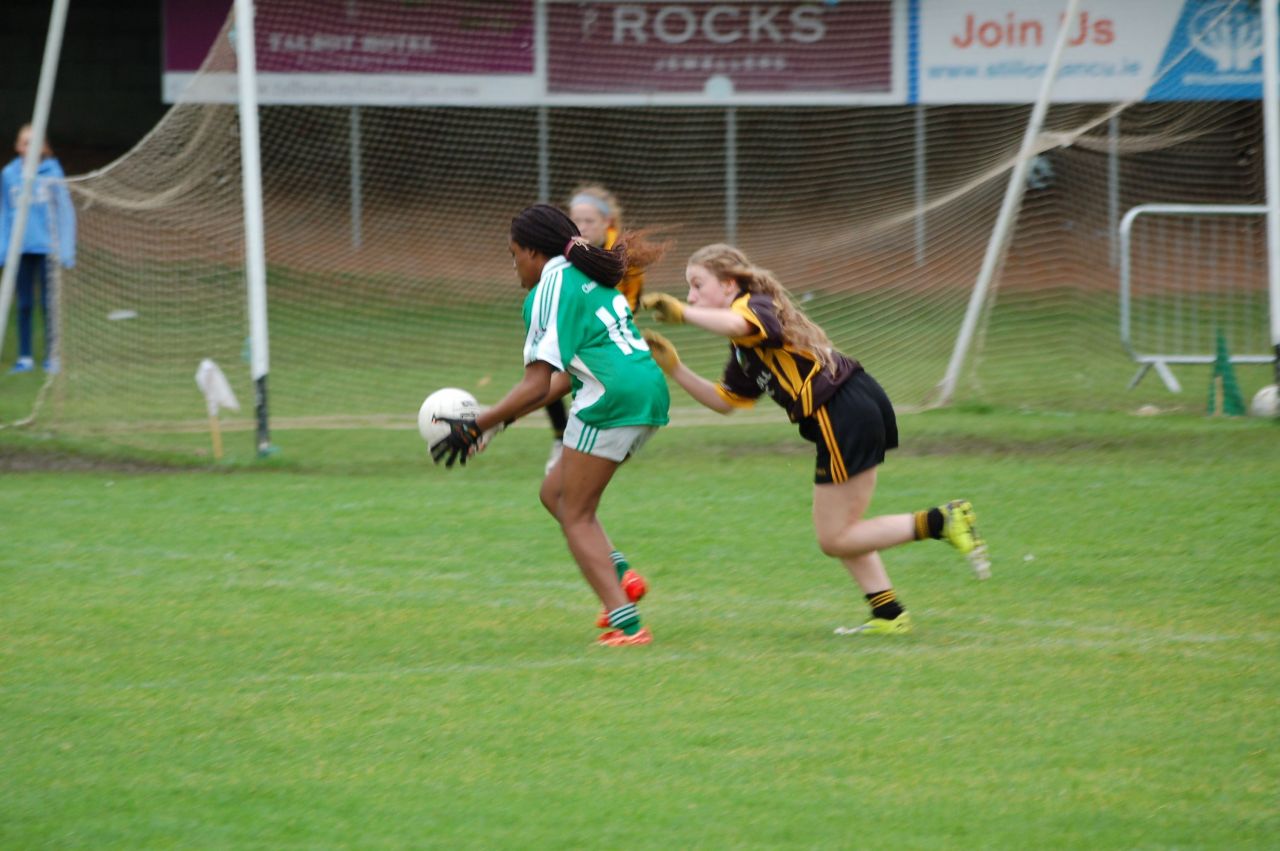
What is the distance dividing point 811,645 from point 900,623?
1.34 ft

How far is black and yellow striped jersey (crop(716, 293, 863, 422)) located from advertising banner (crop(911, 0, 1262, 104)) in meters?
10.3

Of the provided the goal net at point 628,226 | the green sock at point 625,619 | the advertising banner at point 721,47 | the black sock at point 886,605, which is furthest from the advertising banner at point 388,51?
the black sock at point 886,605

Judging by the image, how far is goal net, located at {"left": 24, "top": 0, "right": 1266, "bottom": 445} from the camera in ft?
43.0

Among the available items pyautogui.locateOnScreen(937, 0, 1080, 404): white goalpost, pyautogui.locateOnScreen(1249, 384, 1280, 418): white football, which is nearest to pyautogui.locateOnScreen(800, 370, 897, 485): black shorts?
pyautogui.locateOnScreen(937, 0, 1080, 404): white goalpost

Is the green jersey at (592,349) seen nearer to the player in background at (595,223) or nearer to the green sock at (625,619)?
the green sock at (625,619)

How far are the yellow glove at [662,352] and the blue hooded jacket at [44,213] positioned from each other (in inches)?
285

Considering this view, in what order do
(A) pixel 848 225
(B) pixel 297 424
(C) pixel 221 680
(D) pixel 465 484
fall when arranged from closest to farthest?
(C) pixel 221 680
(D) pixel 465 484
(B) pixel 297 424
(A) pixel 848 225

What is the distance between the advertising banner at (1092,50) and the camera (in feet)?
52.6

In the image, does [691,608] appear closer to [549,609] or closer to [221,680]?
[549,609]

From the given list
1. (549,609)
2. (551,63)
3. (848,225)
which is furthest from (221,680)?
(551,63)

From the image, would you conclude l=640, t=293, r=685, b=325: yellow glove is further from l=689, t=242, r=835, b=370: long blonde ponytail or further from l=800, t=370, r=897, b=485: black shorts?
l=800, t=370, r=897, b=485: black shorts

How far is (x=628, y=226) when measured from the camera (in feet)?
55.5

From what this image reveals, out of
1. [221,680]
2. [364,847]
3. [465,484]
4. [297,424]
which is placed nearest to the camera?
[364,847]

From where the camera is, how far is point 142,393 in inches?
549
